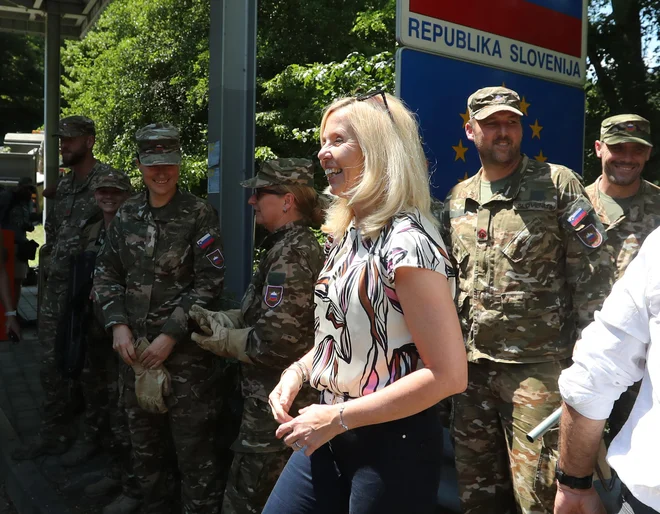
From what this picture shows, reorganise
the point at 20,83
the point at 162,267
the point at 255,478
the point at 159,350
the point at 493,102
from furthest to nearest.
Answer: the point at 20,83 < the point at 162,267 < the point at 159,350 < the point at 255,478 < the point at 493,102

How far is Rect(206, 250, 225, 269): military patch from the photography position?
3.62 meters

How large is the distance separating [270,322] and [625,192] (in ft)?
7.71

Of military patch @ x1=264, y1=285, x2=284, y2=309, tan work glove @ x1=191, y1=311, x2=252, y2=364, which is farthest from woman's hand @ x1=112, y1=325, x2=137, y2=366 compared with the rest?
military patch @ x1=264, y1=285, x2=284, y2=309

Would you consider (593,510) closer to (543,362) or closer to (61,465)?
(543,362)

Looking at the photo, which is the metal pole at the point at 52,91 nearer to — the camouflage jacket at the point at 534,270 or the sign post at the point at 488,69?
the sign post at the point at 488,69

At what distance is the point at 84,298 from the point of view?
4.46 meters

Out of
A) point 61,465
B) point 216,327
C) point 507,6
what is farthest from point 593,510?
point 61,465

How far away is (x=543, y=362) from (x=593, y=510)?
1201 mm

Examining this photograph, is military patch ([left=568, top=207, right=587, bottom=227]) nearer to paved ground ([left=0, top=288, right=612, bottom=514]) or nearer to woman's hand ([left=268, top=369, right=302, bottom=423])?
woman's hand ([left=268, top=369, right=302, bottom=423])

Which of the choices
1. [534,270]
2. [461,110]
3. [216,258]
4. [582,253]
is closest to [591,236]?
[582,253]

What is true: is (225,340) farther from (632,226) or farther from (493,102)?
(632,226)

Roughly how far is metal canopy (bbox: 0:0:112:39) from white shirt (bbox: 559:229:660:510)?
8.77 m

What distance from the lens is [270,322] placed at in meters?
3.00

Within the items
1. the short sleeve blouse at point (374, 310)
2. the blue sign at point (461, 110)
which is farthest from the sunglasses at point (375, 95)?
the blue sign at point (461, 110)
